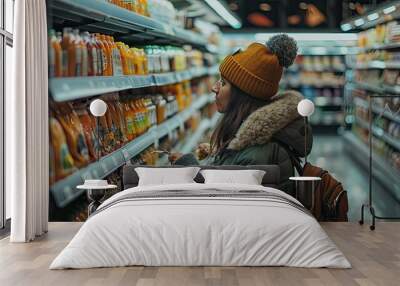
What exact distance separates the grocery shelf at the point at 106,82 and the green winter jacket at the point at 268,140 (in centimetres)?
77

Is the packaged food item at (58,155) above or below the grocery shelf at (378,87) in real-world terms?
below

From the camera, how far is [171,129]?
817 centimetres

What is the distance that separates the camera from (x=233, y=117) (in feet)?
26.5

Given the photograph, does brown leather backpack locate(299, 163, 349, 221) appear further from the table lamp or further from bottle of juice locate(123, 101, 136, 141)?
bottle of juice locate(123, 101, 136, 141)

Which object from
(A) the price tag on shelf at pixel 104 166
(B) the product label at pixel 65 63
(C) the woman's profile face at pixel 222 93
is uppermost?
(B) the product label at pixel 65 63

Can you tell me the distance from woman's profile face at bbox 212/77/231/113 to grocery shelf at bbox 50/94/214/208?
80 mm

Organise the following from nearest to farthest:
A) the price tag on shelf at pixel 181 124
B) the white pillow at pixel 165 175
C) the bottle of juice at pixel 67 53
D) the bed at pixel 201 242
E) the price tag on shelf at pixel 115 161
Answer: the bed at pixel 201 242 → the white pillow at pixel 165 175 → the bottle of juice at pixel 67 53 → the price tag on shelf at pixel 115 161 → the price tag on shelf at pixel 181 124

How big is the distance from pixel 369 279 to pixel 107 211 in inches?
77.6

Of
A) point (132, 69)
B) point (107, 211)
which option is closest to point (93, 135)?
point (132, 69)

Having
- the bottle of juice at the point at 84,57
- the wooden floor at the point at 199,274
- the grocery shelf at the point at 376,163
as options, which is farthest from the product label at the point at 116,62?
the grocery shelf at the point at 376,163

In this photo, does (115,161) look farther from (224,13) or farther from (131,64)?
(224,13)

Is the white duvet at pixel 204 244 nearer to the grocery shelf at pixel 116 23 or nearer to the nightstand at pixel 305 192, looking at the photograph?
the nightstand at pixel 305 192

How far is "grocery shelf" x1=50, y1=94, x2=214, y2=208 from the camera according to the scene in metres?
7.70

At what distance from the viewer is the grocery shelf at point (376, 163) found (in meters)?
8.16
